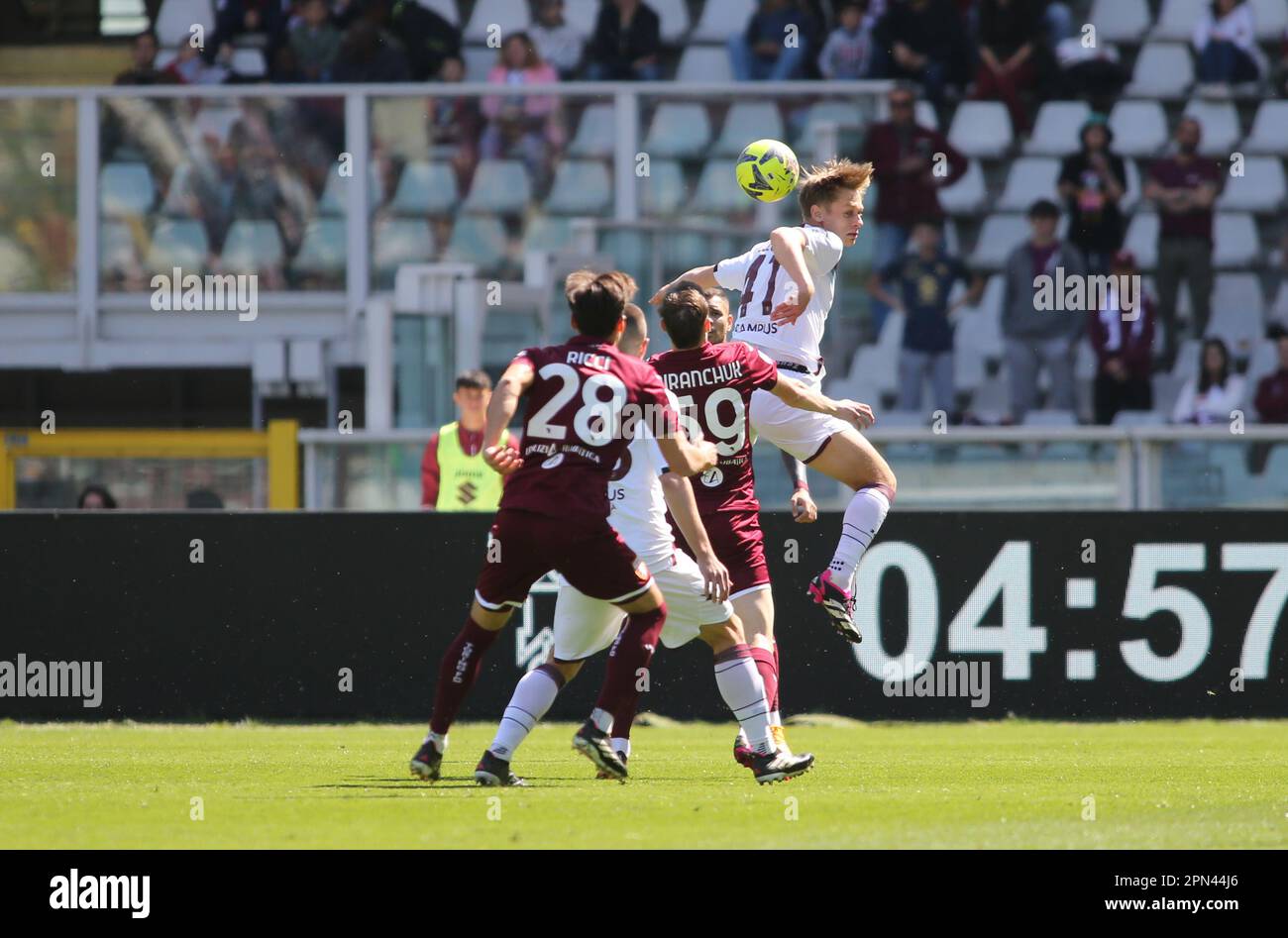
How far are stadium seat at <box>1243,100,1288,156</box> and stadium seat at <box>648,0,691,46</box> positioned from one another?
5207mm

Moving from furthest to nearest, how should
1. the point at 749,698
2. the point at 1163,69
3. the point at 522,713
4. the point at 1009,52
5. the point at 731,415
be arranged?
1. the point at 1163,69
2. the point at 1009,52
3. the point at 731,415
4. the point at 749,698
5. the point at 522,713

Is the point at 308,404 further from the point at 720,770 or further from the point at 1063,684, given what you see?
the point at 720,770

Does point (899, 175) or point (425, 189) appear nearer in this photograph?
point (425, 189)

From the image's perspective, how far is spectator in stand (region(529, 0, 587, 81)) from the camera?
55.0ft

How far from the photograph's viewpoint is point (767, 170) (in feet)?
28.6

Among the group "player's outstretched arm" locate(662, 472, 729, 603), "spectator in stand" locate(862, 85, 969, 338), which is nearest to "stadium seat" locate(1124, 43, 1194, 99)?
"spectator in stand" locate(862, 85, 969, 338)

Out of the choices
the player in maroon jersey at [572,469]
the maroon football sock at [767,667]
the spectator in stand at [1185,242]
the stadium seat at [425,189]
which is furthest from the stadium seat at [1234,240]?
the player in maroon jersey at [572,469]

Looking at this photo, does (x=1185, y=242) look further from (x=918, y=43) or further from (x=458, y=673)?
(x=458, y=673)

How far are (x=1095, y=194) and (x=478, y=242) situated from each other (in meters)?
5.20

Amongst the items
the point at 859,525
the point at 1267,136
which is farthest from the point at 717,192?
the point at 859,525

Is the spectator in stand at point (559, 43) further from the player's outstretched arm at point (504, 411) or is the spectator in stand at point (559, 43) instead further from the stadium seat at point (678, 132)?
the player's outstretched arm at point (504, 411)

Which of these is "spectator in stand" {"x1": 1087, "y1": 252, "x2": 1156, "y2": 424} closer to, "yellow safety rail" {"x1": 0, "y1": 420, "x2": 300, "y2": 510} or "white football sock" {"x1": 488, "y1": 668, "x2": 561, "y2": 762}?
"yellow safety rail" {"x1": 0, "y1": 420, "x2": 300, "y2": 510}

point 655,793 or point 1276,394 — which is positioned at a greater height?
point 1276,394
